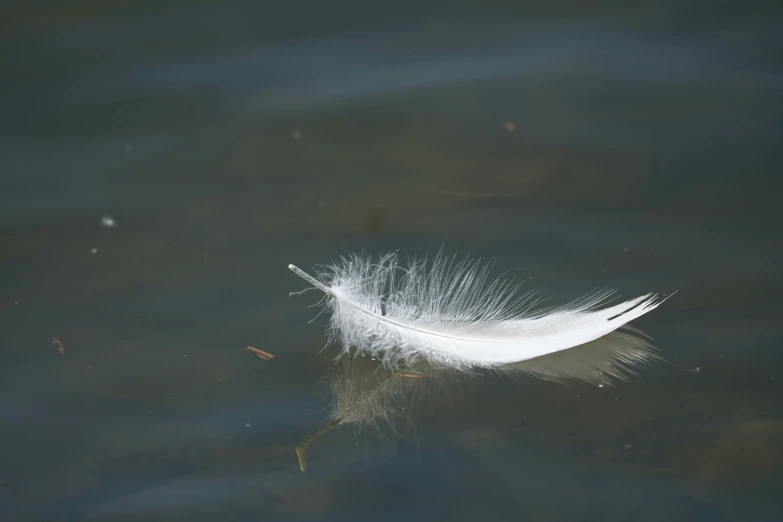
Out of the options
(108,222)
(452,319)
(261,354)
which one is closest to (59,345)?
(108,222)

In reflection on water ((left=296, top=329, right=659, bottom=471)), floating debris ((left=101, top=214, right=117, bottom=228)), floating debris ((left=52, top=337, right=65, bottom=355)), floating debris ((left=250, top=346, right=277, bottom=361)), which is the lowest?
reflection on water ((left=296, top=329, right=659, bottom=471))

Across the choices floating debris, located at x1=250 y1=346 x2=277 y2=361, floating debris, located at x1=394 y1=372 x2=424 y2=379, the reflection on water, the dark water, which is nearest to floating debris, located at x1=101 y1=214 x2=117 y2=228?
the dark water

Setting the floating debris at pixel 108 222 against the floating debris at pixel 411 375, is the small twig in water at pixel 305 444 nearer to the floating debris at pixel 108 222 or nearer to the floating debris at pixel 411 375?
the floating debris at pixel 411 375

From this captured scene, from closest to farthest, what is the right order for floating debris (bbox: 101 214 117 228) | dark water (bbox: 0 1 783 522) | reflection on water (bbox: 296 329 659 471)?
dark water (bbox: 0 1 783 522)
reflection on water (bbox: 296 329 659 471)
floating debris (bbox: 101 214 117 228)

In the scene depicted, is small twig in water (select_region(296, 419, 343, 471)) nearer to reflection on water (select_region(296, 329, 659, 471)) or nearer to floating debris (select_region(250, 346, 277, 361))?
reflection on water (select_region(296, 329, 659, 471))

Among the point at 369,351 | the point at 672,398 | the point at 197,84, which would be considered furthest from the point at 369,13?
the point at 672,398

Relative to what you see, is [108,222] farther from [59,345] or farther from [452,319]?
[452,319]

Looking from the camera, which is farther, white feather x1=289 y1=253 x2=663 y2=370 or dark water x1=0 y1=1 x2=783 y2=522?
white feather x1=289 y1=253 x2=663 y2=370
